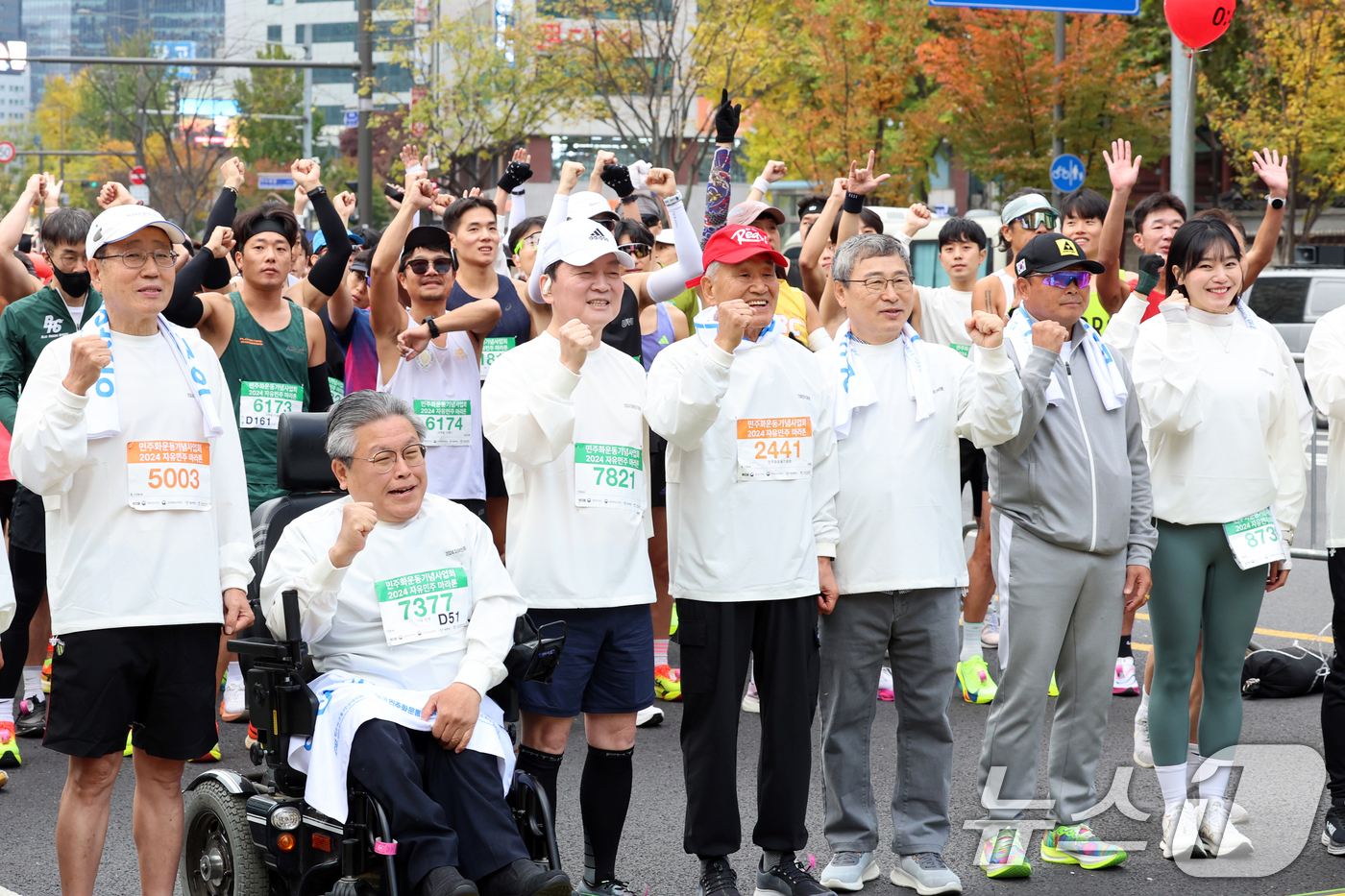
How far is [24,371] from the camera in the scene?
568cm

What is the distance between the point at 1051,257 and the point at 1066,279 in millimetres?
91

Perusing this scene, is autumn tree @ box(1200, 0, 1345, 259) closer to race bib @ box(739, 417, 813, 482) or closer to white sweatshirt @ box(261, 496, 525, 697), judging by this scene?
race bib @ box(739, 417, 813, 482)

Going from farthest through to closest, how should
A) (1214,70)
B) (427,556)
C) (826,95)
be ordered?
(826,95) → (1214,70) → (427,556)

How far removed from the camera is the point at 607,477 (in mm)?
4312

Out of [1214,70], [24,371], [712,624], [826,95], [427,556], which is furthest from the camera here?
[826,95]

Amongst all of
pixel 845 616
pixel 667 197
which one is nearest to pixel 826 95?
pixel 667 197

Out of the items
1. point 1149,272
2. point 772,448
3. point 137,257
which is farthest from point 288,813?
point 1149,272

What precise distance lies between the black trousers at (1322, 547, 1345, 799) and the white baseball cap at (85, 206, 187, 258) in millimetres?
4041

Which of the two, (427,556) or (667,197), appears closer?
(427,556)

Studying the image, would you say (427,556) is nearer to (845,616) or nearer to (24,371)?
(845,616)

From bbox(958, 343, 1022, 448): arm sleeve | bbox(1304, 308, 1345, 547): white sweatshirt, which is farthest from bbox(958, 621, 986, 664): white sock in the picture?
bbox(958, 343, 1022, 448): arm sleeve

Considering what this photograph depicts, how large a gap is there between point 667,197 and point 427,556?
2.45m

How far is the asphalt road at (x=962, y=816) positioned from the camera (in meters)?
4.57

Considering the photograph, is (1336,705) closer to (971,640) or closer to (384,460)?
(971,640)
